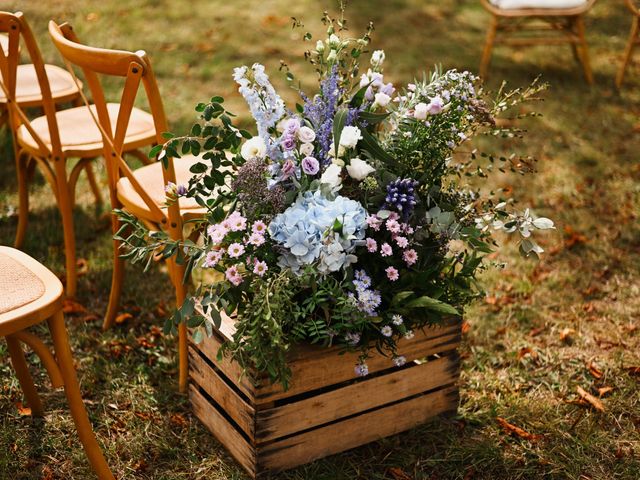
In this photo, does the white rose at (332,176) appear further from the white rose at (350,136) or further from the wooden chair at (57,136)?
the wooden chair at (57,136)

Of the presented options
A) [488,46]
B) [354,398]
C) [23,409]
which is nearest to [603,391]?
[354,398]

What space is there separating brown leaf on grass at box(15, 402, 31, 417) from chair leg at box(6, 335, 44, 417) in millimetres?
20

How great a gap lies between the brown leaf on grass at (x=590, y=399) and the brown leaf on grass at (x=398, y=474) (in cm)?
71

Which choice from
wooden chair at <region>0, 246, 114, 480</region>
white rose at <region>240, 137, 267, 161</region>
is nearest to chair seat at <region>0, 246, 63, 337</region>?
wooden chair at <region>0, 246, 114, 480</region>

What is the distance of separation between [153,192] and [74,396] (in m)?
0.83

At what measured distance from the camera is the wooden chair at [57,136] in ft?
9.07

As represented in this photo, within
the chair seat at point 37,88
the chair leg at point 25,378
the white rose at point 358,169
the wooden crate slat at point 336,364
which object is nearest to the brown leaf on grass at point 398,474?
the wooden crate slat at point 336,364

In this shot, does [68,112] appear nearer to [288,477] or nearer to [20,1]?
[288,477]

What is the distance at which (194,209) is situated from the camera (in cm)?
259

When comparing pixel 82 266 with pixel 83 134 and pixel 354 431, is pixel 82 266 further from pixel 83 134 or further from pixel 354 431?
pixel 354 431

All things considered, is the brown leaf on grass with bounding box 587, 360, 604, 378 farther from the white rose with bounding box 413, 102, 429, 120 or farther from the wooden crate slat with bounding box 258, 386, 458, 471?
the white rose with bounding box 413, 102, 429, 120

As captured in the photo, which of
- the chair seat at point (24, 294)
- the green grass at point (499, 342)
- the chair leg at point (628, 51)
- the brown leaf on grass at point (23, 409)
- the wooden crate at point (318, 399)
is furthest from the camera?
the chair leg at point (628, 51)

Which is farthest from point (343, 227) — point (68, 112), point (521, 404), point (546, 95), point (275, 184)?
point (546, 95)

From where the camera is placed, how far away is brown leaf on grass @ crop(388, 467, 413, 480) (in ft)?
7.59
